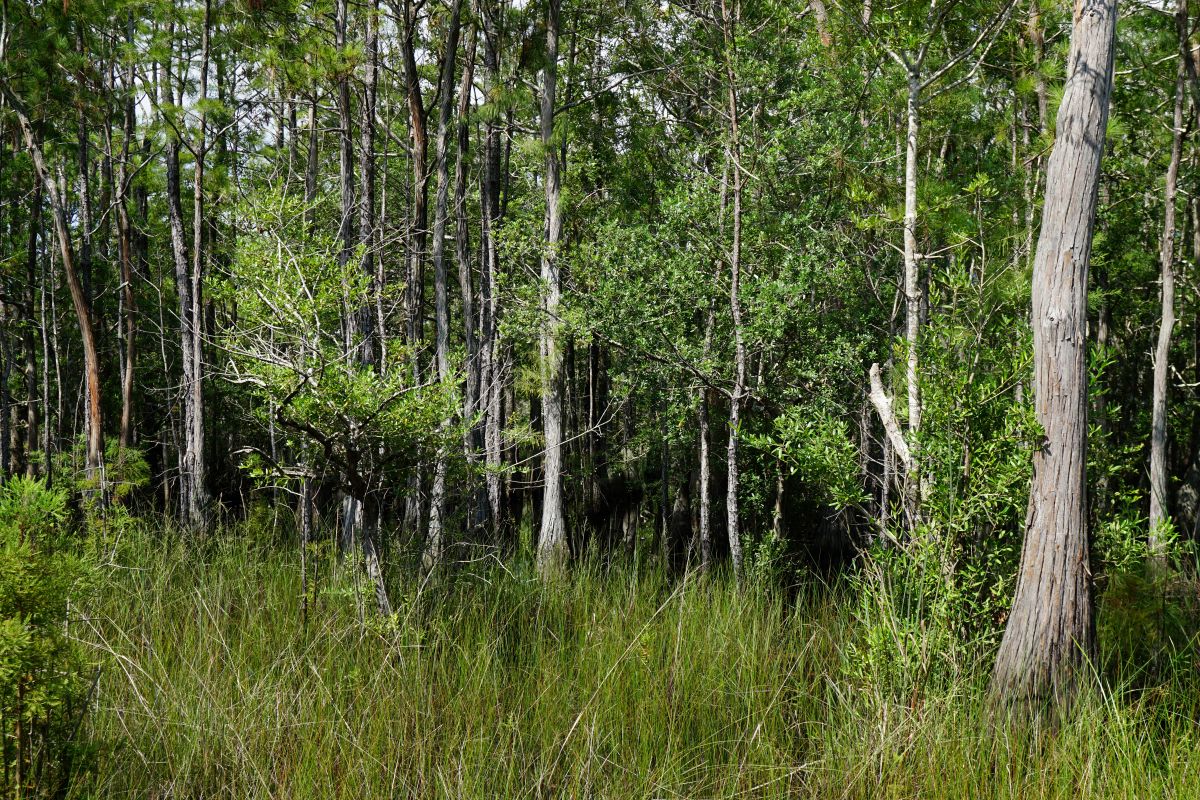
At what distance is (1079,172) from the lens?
438 cm

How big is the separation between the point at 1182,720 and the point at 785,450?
2718 millimetres

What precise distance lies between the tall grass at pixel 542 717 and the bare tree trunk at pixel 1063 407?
280 millimetres

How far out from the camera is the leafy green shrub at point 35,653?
262 cm

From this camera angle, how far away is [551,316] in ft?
33.6

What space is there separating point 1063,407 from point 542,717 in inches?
121

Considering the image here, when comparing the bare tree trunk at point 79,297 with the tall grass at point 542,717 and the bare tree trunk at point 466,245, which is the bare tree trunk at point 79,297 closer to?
the bare tree trunk at point 466,245

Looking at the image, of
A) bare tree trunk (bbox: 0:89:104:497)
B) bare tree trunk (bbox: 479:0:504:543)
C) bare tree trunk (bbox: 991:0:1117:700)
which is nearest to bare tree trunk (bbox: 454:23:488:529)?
bare tree trunk (bbox: 479:0:504:543)

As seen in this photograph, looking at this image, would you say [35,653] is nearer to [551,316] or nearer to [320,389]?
[320,389]

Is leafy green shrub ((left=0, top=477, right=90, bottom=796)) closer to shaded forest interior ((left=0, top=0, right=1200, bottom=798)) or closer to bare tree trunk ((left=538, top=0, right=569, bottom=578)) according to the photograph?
shaded forest interior ((left=0, top=0, right=1200, bottom=798))

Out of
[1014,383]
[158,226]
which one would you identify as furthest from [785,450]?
[158,226]

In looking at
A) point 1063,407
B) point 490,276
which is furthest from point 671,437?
point 1063,407

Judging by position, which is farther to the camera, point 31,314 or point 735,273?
point 31,314

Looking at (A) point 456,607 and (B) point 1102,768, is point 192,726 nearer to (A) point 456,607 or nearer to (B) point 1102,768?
(A) point 456,607

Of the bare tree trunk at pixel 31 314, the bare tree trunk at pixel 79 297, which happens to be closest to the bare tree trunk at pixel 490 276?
the bare tree trunk at pixel 79 297
